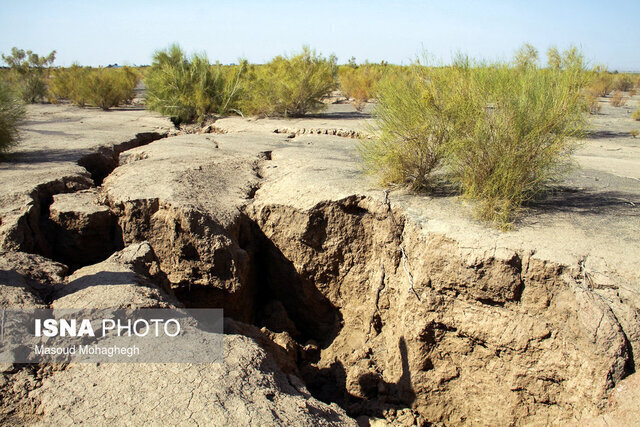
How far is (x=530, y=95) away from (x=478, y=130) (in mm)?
517

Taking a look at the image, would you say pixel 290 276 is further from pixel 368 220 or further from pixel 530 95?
pixel 530 95

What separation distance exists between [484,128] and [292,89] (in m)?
7.33

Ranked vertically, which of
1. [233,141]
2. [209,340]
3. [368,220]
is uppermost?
[233,141]

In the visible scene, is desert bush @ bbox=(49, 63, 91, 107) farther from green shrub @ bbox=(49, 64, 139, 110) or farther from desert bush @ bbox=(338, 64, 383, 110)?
desert bush @ bbox=(338, 64, 383, 110)

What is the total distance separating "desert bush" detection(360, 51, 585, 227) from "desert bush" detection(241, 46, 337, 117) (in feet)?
20.9

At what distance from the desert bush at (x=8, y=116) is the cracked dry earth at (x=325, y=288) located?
523 millimetres

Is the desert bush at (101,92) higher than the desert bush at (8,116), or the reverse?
the desert bush at (101,92)

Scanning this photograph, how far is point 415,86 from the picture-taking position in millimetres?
4773

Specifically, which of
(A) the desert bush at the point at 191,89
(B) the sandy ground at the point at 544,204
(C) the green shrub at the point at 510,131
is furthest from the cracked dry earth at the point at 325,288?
(A) the desert bush at the point at 191,89

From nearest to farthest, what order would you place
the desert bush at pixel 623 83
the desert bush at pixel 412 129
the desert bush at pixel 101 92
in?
the desert bush at pixel 412 129
the desert bush at pixel 101 92
the desert bush at pixel 623 83

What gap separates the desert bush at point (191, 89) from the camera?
10.9 m

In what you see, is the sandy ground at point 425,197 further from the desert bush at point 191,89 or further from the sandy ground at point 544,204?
the desert bush at point 191,89

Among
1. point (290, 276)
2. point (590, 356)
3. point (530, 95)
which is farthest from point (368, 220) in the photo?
point (590, 356)

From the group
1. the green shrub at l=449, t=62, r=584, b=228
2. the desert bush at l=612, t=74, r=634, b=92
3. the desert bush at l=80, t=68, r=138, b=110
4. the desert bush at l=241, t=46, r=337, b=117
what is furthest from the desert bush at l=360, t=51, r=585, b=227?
the desert bush at l=612, t=74, r=634, b=92
